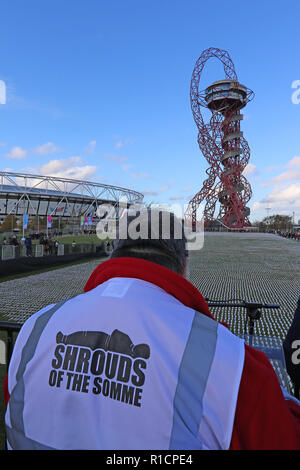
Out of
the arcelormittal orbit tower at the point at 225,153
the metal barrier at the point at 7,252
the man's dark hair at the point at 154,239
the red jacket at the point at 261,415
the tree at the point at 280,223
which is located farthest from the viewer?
the tree at the point at 280,223

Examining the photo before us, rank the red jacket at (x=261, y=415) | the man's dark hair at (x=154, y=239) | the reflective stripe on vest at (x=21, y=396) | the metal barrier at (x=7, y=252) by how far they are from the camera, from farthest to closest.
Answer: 1. the metal barrier at (x=7, y=252)
2. the man's dark hair at (x=154, y=239)
3. the reflective stripe on vest at (x=21, y=396)
4. the red jacket at (x=261, y=415)

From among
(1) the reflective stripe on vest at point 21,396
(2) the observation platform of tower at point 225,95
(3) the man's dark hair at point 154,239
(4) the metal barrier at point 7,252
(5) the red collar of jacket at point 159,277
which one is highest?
(2) the observation platform of tower at point 225,95

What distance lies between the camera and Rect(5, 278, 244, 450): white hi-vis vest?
856 mm

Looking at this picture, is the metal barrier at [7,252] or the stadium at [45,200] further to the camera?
the stadium at [45,200]

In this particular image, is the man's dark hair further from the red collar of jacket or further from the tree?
the tree

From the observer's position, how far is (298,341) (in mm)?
1699

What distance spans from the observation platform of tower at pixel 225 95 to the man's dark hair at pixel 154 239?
246ft

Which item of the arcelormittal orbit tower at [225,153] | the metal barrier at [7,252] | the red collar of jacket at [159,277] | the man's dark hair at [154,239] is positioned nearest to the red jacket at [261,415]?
the red collar of jacket at [159,277]

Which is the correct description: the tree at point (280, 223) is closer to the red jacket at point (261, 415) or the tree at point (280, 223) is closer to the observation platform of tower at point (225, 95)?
the observation platform of tower at point (225, 95)

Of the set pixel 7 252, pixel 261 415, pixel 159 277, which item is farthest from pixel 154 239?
pixel 7 252

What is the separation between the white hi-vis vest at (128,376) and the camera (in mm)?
856

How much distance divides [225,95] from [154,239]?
76.8 meters

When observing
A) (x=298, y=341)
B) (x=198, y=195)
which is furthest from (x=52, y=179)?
(x=298, y=341)
